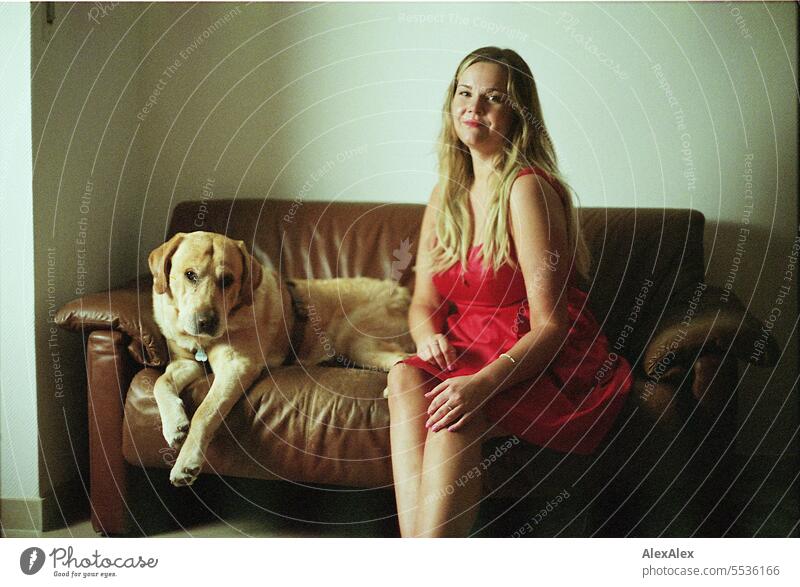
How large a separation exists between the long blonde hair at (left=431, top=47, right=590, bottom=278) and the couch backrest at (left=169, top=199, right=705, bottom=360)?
1.48ft

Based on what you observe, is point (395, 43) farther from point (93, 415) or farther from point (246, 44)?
point (93, 415)

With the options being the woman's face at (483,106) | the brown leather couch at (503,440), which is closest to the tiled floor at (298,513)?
the brown leather couch at (503,440)

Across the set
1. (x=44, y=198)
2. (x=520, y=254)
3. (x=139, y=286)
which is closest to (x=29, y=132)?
(x=44, y=198)

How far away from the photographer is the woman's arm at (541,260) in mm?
1983

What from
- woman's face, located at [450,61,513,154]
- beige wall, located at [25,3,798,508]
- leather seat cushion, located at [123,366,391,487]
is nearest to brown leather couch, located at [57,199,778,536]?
leather seat cushion, located at [123,366,391,487]

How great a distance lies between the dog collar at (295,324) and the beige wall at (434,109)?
620mm

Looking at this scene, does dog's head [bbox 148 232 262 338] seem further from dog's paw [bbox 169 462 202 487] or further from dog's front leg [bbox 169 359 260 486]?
dog's paw [bbox 169 462 202 487]

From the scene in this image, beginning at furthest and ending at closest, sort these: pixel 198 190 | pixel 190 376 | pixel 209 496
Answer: pixel 198 190
pixel 209 496
pixel 190 376

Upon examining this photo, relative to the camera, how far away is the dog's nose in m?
2.16

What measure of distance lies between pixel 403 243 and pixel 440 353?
0.84 m

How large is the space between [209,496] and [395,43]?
1799 millimetres

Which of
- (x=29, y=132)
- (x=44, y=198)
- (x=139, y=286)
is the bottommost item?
(x=139, y=286)

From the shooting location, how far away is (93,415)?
2.18 metres

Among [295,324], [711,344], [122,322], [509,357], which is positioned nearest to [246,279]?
[295,324]
